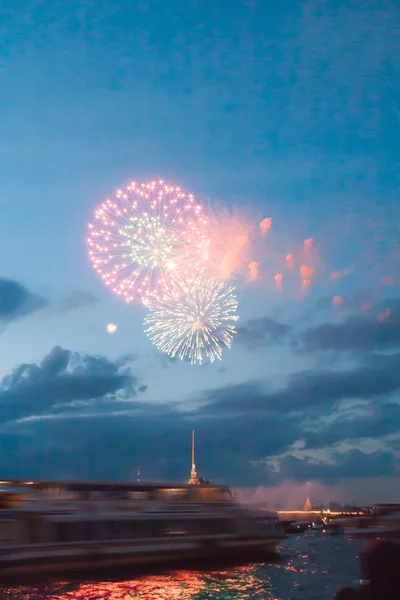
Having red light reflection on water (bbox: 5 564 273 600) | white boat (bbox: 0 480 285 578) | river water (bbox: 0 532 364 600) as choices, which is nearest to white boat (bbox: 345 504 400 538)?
white boat (bbox: 0 480 285 578)

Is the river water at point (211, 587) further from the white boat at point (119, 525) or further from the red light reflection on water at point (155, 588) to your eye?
the white boat at point (119, 525)

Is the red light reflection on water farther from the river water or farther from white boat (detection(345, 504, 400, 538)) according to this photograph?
white boat (detection(345, 504, 400, 538))

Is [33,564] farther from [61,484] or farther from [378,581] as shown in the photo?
[378,581]

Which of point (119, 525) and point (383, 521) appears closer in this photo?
point (119, 525)

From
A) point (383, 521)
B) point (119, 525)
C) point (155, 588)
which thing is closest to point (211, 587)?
point (155, 588)

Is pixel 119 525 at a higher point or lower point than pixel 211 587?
higher

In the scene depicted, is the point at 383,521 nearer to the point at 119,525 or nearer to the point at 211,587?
the point at 119,525

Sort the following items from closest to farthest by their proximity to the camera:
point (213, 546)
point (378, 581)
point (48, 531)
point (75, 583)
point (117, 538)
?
point (378, 581) < point (75, 583) < point (48, 531) < point (117, 538) < point (213, 546)

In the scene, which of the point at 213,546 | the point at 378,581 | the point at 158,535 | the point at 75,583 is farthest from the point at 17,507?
the point at 378,581
